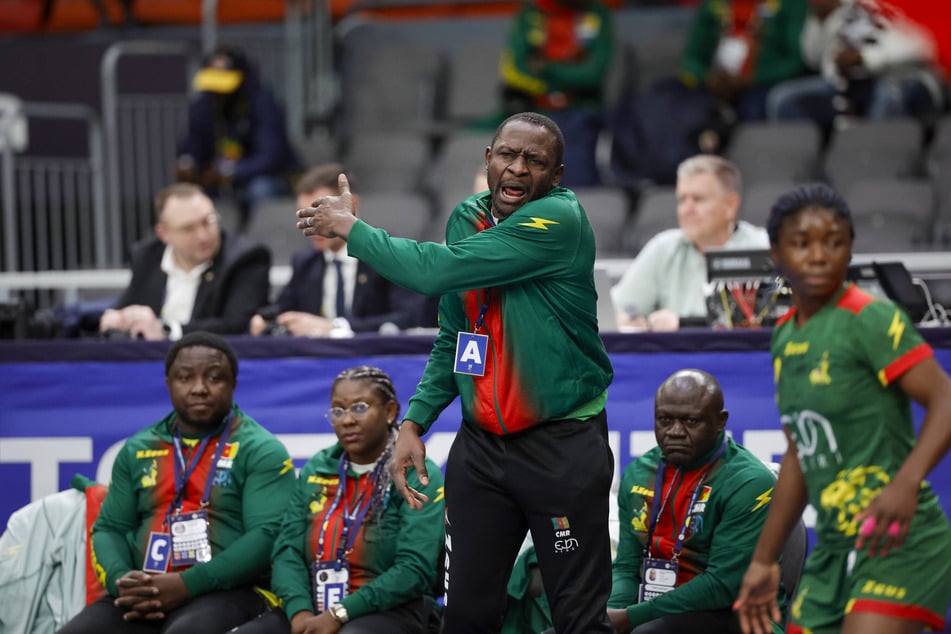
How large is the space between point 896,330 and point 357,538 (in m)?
2.27

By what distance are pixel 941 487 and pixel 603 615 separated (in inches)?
86.3

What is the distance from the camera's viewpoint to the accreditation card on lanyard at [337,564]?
15.9ft

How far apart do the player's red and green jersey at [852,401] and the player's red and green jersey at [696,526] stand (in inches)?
46.8

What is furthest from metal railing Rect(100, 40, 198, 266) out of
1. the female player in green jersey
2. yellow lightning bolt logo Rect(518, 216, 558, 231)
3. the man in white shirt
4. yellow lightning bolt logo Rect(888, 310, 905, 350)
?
yellow lightning bolt logo Rect(888, 310, 905, 350)

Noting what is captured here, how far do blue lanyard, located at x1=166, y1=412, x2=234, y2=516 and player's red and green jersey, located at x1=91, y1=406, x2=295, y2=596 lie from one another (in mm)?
15

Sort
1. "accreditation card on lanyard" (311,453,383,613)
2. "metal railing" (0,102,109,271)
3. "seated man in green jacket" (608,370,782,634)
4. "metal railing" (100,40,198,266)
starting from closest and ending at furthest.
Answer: "seated man in green jacket" (608,370,782,634) < "accreditation card on lanyard" (311,453,383,613) < "metal railing" (0,102,109,271) < "metal railing" (100,40,198,266)

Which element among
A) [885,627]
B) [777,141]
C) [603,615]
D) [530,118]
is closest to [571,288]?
[530,118]

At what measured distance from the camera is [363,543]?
488 cm

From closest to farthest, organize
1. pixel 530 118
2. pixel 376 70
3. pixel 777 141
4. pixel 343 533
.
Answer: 1. pixel 530 118
2. pixel 343 533
3. pixel 777 141
4. pixel 376 70

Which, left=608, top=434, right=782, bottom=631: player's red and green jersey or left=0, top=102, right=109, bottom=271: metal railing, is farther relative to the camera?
left=0, top=102, right=109, bottom=271: metal railing

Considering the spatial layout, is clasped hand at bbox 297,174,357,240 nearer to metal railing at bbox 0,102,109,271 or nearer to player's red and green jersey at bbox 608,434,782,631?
player's red and green jersey at bbox 608,434,782,631

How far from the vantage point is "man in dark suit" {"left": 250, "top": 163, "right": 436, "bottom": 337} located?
6477 mm

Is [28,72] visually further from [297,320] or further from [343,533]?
[343,533]

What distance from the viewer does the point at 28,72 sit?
36.4 ft
